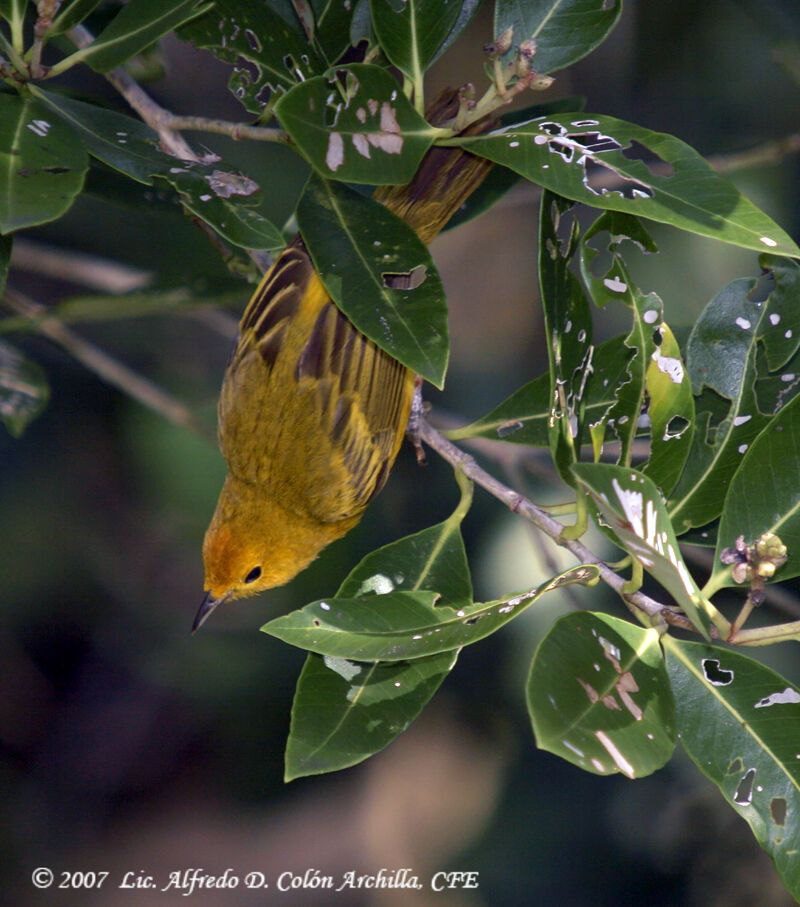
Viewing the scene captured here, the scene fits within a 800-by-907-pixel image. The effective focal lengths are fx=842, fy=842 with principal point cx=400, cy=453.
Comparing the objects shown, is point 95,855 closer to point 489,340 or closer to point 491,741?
point 491,741

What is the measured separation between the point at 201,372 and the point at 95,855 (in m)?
2.37

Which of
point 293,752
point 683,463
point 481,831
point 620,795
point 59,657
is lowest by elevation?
point 59,657

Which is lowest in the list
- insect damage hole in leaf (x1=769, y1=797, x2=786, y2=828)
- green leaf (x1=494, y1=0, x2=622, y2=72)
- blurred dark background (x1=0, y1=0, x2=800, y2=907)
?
blurred dark background (x1=0, y1=0, x2=800, y2=907)

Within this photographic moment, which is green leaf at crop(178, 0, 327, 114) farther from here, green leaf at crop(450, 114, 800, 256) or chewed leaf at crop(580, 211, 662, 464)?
chewed leaf at crop(580, 211, 662, 464)

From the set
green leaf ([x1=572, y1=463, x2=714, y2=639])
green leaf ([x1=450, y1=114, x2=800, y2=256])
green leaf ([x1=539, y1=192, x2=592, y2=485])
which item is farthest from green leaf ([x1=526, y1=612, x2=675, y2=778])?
green leaf ([x1=450, y1=114, x2=800, y2=256])

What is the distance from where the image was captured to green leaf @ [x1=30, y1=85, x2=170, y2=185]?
161cm

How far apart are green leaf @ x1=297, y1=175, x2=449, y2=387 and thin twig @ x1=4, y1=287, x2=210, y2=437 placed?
1.48 m

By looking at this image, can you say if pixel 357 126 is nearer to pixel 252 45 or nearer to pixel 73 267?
pixel 252 45

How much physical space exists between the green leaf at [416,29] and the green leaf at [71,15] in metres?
0.55

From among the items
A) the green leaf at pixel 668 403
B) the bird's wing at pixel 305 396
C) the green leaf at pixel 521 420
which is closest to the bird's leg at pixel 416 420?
the bird's wing at pixel 305 396

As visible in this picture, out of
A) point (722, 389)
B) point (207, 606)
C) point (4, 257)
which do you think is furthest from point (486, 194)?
point (207, 606)

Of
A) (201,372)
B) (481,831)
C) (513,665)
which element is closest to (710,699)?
(513,665)

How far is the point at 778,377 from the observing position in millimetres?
1886

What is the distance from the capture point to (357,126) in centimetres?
145
